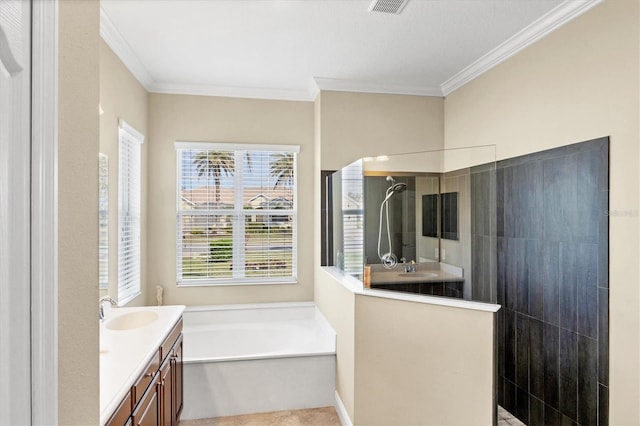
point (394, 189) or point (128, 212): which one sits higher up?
point (394, 189)

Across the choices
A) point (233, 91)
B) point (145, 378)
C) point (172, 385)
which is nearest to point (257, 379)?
point (172, 385)

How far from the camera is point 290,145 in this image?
417cm

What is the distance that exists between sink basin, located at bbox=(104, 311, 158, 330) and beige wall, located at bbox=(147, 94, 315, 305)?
1330mm

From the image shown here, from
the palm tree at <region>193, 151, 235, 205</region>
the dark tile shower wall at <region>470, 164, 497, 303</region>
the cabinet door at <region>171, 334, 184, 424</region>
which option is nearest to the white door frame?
the cabinet door at <region>171, 334, 184, 424</region>

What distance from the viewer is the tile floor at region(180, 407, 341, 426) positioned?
290cm

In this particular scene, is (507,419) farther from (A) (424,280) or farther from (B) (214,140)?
(B) (214,140)

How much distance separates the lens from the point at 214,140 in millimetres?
4035

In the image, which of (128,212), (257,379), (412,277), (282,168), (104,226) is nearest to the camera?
(412,277)

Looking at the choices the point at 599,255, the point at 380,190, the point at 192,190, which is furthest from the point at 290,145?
the point at 599,255

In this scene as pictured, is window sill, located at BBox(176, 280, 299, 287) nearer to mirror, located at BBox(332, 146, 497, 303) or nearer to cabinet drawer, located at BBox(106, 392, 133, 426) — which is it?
mirror, located at BBox(332, 146, 497, 303)

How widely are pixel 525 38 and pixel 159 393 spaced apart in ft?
11.1

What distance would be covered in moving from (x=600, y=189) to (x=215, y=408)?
309cm

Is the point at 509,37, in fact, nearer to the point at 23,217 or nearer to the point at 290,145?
the point at 290,145

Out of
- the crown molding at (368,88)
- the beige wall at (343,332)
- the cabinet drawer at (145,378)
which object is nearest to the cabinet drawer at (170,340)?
the cabinet drawer at (145,378)
